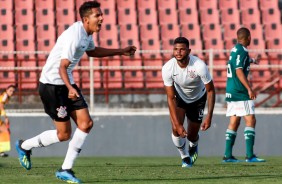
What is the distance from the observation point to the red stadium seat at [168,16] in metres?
21.1

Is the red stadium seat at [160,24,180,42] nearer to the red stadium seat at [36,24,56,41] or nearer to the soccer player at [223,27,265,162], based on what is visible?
the red stadium seat at [36,24,56,41]

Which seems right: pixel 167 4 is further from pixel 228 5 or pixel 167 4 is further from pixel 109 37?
pixel 109 37

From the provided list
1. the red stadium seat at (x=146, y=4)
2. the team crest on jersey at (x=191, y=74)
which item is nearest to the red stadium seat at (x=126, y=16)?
the red stadium seat at (x=146, y=4)

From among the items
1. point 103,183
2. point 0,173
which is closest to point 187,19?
point 0,173

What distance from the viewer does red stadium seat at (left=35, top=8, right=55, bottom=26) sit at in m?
20.9

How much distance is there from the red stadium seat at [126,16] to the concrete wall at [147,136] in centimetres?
451

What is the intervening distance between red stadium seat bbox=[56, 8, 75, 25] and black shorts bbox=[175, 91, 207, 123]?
392 inches

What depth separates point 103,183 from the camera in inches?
342

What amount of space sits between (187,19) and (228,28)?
1053mm

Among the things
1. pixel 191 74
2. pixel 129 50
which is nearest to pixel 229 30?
pixel 191 74

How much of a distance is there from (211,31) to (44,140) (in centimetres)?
1177

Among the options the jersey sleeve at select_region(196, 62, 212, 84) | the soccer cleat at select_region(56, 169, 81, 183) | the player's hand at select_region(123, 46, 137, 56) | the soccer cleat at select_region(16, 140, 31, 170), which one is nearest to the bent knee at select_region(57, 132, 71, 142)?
the soccer cleat at select_region(56, 169, 81, 183)

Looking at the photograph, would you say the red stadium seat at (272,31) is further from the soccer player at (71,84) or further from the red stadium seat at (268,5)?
the soccer player at (71,84)

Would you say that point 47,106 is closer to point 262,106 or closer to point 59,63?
point 59,63
